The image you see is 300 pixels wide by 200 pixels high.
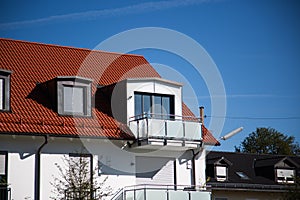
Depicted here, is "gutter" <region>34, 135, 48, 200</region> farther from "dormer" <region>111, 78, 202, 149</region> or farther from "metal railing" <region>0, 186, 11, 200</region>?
"dormer" <region>111, 78, 202, 149</region>

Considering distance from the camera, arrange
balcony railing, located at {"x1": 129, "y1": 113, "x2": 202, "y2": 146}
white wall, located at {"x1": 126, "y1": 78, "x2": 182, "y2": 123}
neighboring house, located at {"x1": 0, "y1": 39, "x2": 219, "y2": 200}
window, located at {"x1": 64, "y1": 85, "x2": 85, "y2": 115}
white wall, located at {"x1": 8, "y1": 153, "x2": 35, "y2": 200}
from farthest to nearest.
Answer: white wall, located at {"x1": 126, "y1": 78, "x2": 182, "y2": 123} < balcony railing, located at {"x1": 129, "y1": 113, "x2": 202, "y2": 146} < window, located at {"x1": 64, "y1": 85, "x2": 85, "y2": 115} < neighboring house, located at {"x1": 0, "y1": 39, "x2": 219, "y2": 200} < white wall, located at {"x1": 8, "y1": 153, "x2": 35, "y2": 200}

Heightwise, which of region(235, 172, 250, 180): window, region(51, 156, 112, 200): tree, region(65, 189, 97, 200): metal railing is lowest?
region(65, 189, 97, 200): metal railing

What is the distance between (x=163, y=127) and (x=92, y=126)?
12.0 feet

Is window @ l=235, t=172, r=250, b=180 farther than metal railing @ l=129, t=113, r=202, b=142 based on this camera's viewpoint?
Yes

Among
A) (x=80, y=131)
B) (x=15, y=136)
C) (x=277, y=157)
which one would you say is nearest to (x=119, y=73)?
(x=80, y=131)

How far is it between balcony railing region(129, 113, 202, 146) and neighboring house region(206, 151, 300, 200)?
38.8ft

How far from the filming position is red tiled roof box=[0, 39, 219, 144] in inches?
1302

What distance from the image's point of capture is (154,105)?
37281 millimetres

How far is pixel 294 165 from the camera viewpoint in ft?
189

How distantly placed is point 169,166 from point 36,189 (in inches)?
305

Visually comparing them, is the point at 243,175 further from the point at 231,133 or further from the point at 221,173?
the point at 231,133

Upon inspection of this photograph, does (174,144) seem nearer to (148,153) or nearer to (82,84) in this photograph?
(148,153)

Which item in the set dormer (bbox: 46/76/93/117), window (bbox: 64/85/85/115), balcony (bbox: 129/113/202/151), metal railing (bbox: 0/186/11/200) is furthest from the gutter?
balcony (bbox: 129/113/202/151)

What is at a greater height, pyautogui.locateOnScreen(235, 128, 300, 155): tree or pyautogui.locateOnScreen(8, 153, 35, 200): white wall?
pyautogui.locateOnScreen(235, 128, 300, 155): tree
